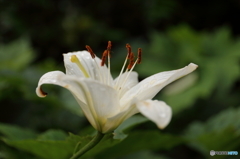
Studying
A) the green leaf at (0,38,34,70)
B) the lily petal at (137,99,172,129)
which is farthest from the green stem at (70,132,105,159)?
the green leaf at (0,38,34,70)

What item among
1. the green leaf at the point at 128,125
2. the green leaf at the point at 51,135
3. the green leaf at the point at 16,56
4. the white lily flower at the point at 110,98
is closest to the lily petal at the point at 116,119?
the white lily flower at the point at 110,98

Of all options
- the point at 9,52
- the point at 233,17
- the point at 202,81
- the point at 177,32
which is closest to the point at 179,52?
the point at 177,32

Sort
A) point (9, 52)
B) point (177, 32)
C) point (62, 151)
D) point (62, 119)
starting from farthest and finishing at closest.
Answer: point (177, 32) → point (9, 52) → point (62, 119) → point (62, 151)

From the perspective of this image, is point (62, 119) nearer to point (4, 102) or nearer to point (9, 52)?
point (4, 102)

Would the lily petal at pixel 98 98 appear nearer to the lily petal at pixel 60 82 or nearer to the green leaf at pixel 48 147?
the lily petal at pixel 60 82

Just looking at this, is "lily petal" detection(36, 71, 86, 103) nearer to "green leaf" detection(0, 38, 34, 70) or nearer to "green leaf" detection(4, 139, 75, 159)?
"green leaf" detection(4, 139, 75, 159)

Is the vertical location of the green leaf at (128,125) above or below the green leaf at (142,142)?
above
